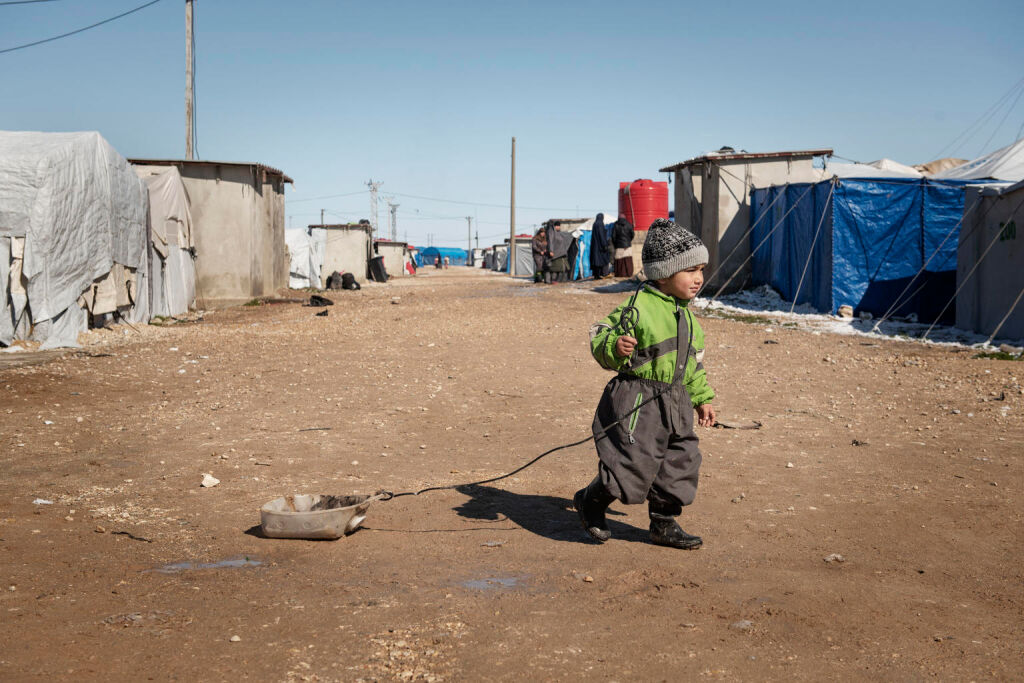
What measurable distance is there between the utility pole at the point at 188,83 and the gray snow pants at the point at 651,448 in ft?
69.5

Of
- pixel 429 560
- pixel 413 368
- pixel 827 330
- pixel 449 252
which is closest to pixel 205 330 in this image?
pixel 413 368

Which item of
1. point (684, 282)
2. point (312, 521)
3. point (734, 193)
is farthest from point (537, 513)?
point (734, 193)

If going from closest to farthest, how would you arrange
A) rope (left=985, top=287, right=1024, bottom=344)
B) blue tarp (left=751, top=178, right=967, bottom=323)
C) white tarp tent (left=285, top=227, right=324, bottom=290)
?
rope (left=985, top=287, right=1024, bottom=344) < blue tarp (left=751, top=178, right=967, bottom=323) < white tarp tent (left=285, top=227, right=324, bottom=290)

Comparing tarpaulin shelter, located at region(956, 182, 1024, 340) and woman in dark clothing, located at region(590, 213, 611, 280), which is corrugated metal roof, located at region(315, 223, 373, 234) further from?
tarpaulin shelter, located at region(956, 182, 1024, 340)

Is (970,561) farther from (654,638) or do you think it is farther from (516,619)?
(516,619)

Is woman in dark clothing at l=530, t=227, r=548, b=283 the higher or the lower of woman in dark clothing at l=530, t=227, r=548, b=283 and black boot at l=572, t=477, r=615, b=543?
the higher

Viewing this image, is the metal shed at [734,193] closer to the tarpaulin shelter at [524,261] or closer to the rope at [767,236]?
the rope at [767,236]

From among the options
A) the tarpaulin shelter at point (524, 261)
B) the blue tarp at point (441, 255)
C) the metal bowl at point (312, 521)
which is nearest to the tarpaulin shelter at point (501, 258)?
the tarpaulin shelter at point (524, 261)

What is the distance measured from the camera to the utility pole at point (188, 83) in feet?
73.3

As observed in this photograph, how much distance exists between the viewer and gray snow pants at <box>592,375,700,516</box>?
3697 mm

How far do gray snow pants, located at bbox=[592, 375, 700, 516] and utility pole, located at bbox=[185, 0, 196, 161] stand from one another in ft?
69.5

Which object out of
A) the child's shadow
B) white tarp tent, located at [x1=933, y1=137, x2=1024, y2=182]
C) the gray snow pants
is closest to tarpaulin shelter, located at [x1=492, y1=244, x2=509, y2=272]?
white tarp tent, located at [x1=933, y1=137, x2=1024, y2=182]

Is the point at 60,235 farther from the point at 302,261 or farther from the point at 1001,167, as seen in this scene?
the point at 302,261

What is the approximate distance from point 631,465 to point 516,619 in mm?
974
